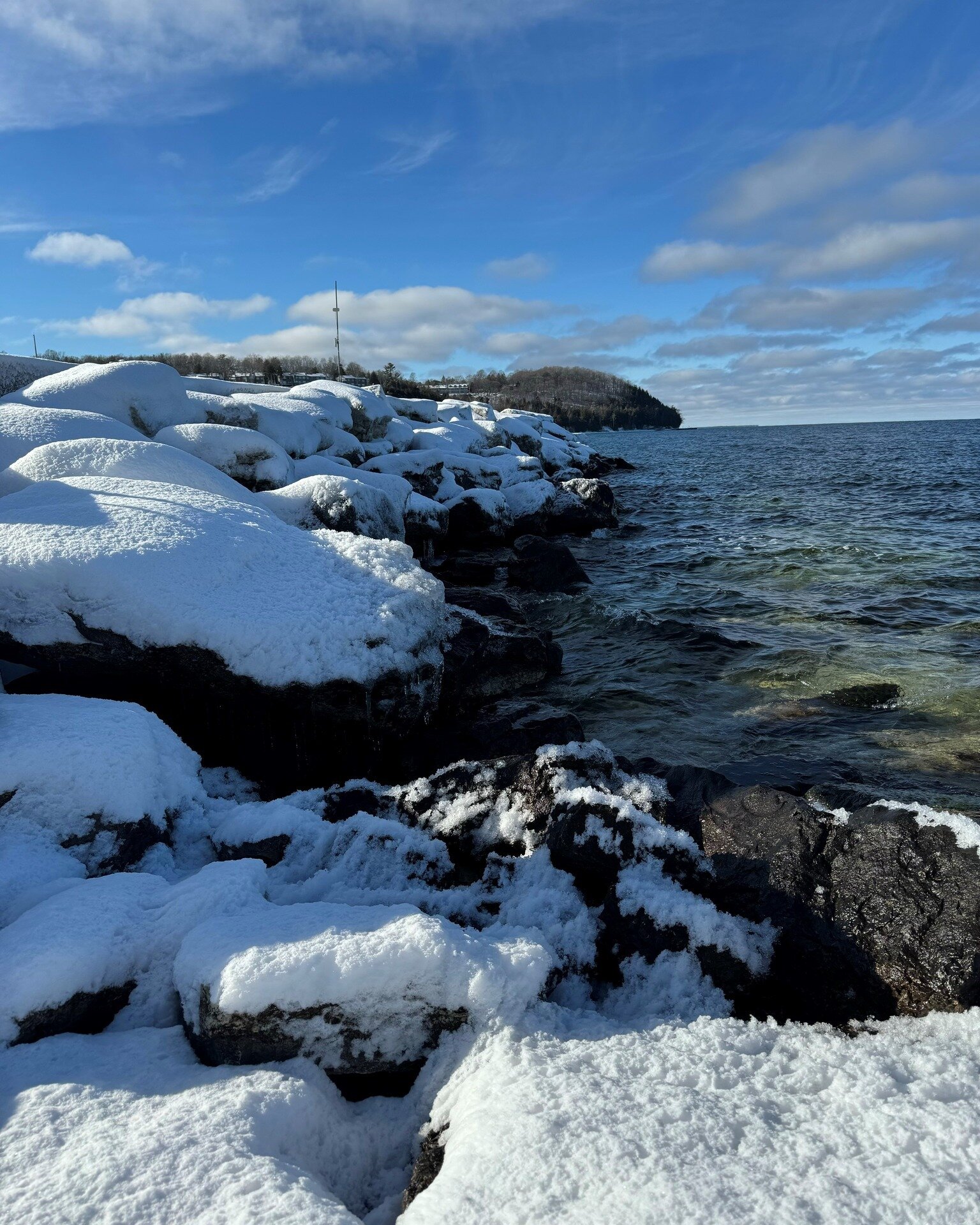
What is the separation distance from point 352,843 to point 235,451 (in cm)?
1022

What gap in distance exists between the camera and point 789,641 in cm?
1139

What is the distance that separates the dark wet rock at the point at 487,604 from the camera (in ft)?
36.1

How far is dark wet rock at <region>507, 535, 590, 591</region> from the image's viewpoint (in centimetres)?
1556

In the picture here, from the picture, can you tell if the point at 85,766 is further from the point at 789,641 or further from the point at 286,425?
the point at 286,425

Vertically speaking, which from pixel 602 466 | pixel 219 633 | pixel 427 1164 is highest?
pixel 602 466

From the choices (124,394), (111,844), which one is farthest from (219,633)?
(124,394)

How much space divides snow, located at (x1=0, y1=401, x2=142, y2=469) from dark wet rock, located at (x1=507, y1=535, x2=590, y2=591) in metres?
8.15

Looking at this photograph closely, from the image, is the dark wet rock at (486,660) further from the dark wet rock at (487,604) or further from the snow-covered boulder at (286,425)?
the snow-covered boulder at (286,425)

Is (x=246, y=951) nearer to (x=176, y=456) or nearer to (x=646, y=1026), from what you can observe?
(x=646, y=1026)

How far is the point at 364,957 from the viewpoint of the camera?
10.3 ft

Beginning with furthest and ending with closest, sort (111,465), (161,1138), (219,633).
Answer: (111,465), (219,633), (161,1138)

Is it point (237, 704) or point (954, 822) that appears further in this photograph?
point (237, 704)

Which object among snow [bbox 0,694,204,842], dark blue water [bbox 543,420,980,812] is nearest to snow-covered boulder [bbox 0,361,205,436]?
dark blue water [bbox 543,420,980,812]

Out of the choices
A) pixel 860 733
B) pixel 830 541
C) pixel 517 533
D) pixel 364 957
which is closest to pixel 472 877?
pixel 364 957
